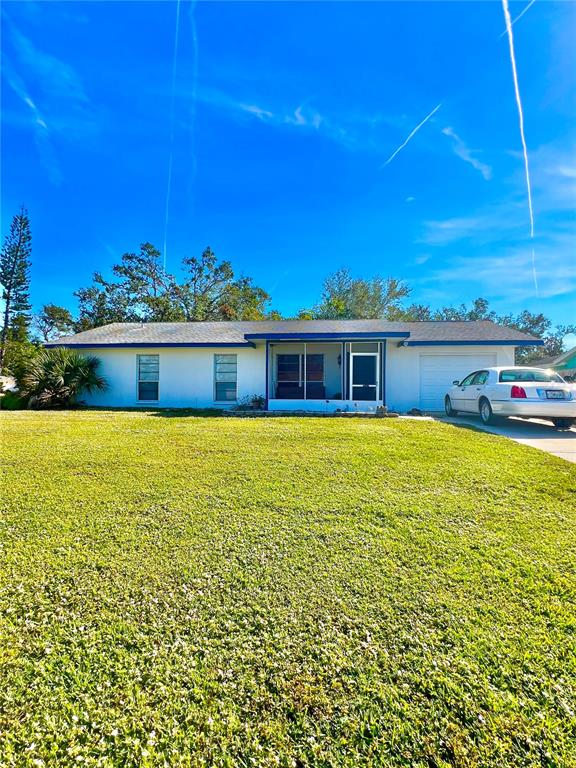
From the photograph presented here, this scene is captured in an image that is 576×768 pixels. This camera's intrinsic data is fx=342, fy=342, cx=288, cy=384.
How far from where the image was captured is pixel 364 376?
494 inches

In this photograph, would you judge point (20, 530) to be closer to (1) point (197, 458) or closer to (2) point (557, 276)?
(1) point (197, 458)

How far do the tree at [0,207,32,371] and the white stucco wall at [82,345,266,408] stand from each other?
22089 millimetres

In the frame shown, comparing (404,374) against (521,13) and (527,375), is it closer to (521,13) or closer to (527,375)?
(527,375)

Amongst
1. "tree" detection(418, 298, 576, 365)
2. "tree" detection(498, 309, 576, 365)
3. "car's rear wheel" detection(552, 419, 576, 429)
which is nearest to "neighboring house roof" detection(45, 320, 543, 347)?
"car's rear wheel" detection(552, 419, 576, 429)

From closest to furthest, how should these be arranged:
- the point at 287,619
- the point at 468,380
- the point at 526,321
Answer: the point at 287,619, the point at 468,380, the point at 526,321

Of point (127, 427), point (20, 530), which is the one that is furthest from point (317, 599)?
point (127, 427)

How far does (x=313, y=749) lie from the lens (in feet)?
4.97

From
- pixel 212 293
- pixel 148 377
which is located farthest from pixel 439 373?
pixel 212 293

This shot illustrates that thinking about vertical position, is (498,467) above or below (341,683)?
above

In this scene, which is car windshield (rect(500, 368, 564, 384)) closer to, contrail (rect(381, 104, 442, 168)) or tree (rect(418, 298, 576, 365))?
contrail (rect(381, 104, 442, 168))

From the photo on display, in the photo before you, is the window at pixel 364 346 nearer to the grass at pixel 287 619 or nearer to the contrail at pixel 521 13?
the grass at pixel 287 619

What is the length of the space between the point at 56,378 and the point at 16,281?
2461cm

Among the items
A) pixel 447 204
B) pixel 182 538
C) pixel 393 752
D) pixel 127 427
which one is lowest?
pixel 393 752

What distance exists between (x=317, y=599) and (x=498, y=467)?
160 inches
